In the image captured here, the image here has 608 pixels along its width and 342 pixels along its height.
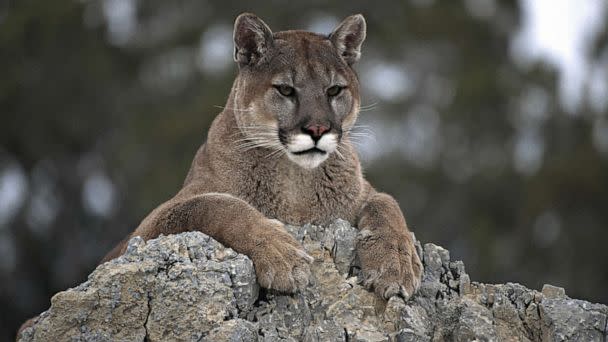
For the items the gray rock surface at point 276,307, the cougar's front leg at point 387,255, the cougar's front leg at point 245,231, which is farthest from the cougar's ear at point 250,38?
the gray rock surface at point 276,307

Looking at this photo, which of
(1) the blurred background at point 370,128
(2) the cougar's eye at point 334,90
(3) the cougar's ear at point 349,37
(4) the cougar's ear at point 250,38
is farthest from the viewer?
(1) the blurred background at point 370,128

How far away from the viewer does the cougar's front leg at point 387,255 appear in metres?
6.56

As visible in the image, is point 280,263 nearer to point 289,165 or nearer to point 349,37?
point 289,165

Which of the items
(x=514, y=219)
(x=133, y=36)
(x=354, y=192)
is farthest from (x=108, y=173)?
(x=354, y=192)

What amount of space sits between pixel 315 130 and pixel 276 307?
1.42 m

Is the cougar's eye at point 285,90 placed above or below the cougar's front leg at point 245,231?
above

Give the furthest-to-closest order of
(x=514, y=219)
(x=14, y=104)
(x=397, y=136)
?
1. (x=397, y=136)
2. (x=514, y=219)
3. (x=14, y=104)

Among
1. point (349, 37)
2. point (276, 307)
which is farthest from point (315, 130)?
point (276, 307)

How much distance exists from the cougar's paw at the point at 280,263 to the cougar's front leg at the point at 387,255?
0.44 metres

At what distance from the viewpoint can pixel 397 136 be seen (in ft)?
87.7

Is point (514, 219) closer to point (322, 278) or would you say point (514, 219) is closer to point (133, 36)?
point (133, 36)

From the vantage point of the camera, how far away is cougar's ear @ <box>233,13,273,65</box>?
7.86 m

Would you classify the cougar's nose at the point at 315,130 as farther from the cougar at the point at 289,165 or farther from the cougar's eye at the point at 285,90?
the cougar's eye at the point at 285,90

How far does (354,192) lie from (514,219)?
692 inches
